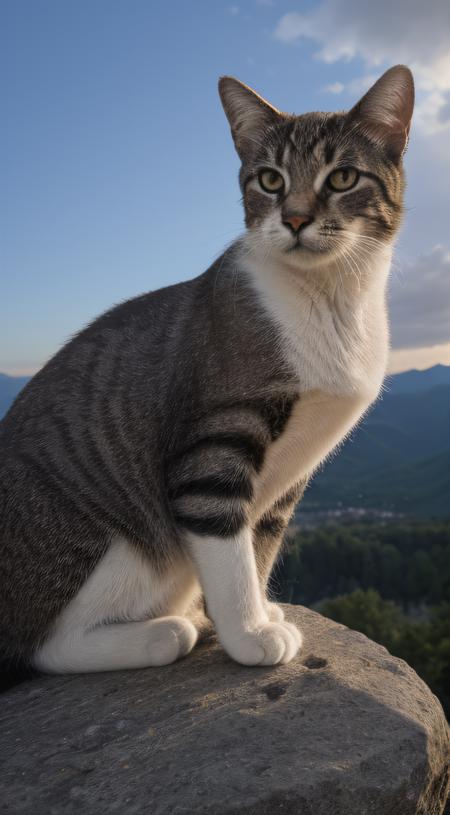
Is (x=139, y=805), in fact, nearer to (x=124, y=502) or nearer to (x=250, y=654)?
(x=250, y=654)

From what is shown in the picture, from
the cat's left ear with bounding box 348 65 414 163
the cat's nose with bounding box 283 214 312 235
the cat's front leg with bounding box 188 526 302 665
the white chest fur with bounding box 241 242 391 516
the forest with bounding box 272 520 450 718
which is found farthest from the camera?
the forest with bounding box 272 520 450 718

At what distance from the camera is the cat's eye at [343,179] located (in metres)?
4.07

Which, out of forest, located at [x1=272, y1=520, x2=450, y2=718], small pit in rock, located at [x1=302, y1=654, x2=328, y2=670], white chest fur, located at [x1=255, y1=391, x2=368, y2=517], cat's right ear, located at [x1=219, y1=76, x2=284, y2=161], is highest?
cat's right ear, located at [x1=219, y1=76, x2=284, y2=161]

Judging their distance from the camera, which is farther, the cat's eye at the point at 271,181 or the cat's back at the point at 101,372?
the cat's back at the point at 101,372

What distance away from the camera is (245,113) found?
463 centimetres

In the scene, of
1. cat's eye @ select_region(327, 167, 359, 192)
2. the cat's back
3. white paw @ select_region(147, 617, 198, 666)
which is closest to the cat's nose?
cat's eye @ select_region(327, 167, 359, 192)

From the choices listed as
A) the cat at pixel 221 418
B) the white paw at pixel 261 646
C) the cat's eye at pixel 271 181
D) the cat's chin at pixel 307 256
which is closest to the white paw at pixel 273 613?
the cat at pixel 221 418

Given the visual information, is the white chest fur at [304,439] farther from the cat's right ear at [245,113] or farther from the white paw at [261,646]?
the cat's right ear at [245,113]

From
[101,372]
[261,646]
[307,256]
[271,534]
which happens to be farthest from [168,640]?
[307,256]

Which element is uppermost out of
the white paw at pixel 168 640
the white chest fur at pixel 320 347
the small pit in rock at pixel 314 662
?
the white chest fur at pixel 320 347

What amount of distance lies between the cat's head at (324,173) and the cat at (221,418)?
11 mm

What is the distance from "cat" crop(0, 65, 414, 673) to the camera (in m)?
Answer: 4.06

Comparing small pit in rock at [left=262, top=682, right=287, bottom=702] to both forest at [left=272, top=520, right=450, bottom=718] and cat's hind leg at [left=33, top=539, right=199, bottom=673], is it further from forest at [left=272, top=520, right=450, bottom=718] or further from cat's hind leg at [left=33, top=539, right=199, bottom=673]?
forest at [left=272, top=520, right=450, bottom=718]

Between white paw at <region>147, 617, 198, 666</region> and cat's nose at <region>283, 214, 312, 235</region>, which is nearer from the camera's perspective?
cat's nose at <region>283, 214, 312, 235</region>
